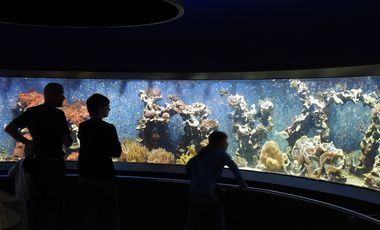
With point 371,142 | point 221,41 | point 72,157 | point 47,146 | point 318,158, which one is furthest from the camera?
→ point 72,157

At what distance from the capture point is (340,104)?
5613mm

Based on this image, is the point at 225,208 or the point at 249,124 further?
the point at 249,124

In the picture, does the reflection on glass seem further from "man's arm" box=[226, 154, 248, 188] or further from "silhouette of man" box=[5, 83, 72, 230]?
"silhouette of man" box=[5, 83, 72, 230]

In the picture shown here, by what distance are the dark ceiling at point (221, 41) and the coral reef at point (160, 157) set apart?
1.21m

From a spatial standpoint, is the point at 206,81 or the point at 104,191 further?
the point at 206,81

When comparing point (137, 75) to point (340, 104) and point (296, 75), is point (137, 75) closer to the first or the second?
point (296, 75)

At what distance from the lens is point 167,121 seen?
714 centimetres

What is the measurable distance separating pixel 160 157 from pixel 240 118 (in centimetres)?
129

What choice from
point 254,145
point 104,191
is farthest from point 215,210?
point 254,145

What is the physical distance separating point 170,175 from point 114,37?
6.57 feet

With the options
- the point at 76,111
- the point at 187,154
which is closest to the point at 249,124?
the point at 187,154

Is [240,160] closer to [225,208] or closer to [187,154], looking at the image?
[187,154]

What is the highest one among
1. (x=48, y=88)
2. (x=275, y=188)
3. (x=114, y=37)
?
(x=114, y=37)

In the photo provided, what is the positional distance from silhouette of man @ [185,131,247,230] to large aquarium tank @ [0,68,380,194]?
1.54 m
